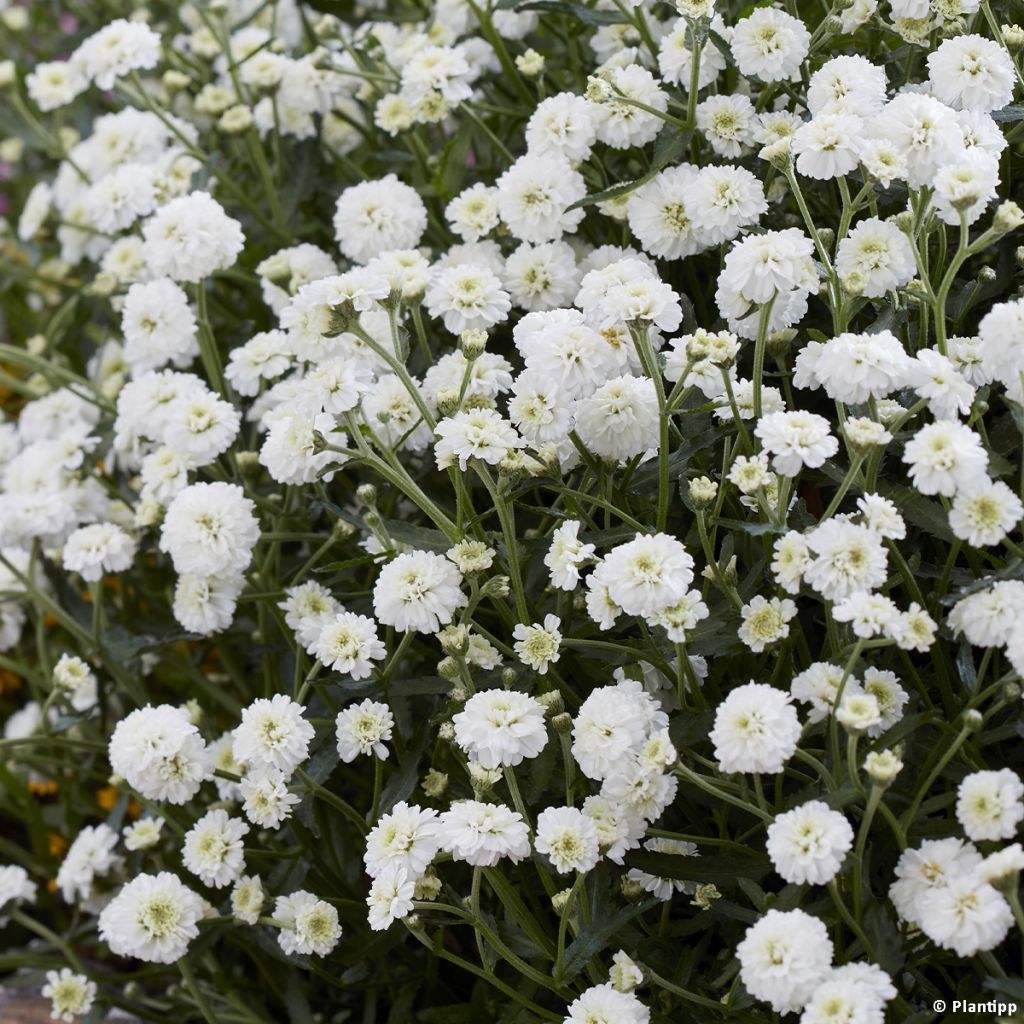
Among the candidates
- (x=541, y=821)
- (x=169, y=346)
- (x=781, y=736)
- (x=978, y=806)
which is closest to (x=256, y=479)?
(x=169, y=346)

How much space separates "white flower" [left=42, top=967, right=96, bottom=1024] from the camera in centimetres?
132

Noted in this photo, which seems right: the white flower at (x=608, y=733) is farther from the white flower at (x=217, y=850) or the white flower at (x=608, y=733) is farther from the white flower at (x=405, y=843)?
the white flower at (x=217, y=850)

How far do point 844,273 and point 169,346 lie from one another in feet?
2.31

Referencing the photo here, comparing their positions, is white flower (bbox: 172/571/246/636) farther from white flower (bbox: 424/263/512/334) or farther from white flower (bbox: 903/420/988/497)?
white flower (bbox: 903/420/988/497)

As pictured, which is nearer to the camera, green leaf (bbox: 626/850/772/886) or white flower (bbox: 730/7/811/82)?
green leaf (bbox: 626/850/772/886)

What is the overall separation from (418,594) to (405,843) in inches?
7.6

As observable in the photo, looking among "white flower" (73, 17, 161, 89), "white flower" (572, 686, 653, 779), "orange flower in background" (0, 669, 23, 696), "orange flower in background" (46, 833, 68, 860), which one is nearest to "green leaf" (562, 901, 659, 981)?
"white flower" (572, 686, 653, 779)

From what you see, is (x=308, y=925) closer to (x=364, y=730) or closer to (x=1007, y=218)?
(x=364, y=730)

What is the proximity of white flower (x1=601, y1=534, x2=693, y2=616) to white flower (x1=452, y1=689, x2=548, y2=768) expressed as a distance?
0.11 meters

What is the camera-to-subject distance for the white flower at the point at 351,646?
1052mm

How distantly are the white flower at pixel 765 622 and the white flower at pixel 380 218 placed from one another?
59cm

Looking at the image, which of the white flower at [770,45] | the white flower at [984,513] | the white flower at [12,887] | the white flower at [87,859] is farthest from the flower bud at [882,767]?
the white flower at [12,887]

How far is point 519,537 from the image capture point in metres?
1.19

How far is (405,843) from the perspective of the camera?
0.95m
